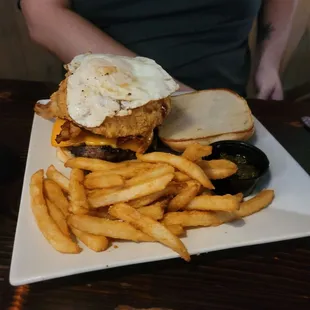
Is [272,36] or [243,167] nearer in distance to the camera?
[243,167]

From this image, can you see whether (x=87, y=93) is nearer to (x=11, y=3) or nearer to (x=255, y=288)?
(x=255, y=288)

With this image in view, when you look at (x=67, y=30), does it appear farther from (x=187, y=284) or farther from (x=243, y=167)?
(x=187, y=284)

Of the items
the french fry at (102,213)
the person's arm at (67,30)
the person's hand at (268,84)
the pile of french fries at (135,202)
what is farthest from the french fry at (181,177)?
the person's hand at (268,84)

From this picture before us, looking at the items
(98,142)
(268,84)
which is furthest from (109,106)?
(268,84)

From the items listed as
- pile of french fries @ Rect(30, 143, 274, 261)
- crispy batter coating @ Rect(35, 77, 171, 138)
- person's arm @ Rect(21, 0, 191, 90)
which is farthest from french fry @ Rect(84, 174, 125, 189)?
person's arm @ Rect(21, 0, 191, 90)

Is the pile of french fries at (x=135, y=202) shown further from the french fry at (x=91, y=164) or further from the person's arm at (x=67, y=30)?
the person's arm at (x=67, y=30)

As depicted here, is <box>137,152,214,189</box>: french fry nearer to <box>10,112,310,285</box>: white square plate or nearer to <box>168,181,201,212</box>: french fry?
<box>168,181,201,212</box>: french fry

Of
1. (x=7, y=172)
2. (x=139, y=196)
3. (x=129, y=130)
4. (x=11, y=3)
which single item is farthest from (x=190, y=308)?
(x=11, y=3)
